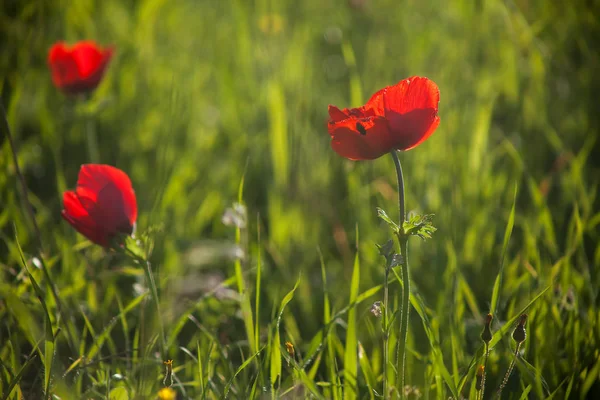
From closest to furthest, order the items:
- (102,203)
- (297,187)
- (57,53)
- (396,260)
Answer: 1. (396,260)
2. (102,203)
3. (57,53)
4. (297,187)

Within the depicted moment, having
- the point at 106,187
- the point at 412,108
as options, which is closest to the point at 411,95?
the point at 412,108

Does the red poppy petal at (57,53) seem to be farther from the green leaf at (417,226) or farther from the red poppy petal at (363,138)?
the green leaf at (417,226)

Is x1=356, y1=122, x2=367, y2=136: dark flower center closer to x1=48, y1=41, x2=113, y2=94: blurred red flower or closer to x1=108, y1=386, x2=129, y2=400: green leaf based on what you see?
x1=108, y1=386, x2=129, y2=400: green leaf

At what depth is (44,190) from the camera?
71.7 inches

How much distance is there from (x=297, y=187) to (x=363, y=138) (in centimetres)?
97

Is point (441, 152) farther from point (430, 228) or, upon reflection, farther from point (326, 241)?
point (430, 228)

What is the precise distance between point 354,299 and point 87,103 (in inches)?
41.1

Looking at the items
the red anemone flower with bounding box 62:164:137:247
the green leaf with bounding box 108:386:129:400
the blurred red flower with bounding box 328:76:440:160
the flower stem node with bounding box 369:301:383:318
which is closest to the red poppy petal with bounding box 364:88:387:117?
the blurred red flower with bounding box 328:76:440:160

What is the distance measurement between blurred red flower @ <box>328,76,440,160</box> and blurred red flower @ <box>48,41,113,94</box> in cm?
→ 98

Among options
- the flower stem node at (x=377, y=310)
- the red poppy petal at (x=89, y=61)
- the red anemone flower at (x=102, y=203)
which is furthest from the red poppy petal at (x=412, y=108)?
the red poppy petal at (x=89, y=61)

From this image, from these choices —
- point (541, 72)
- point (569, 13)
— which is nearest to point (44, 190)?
point (541, 72)

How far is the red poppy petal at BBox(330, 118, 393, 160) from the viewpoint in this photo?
847 millimetres

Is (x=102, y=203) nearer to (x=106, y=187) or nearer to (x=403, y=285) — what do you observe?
(x=106, y=187)

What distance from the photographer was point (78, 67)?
1591 mm
